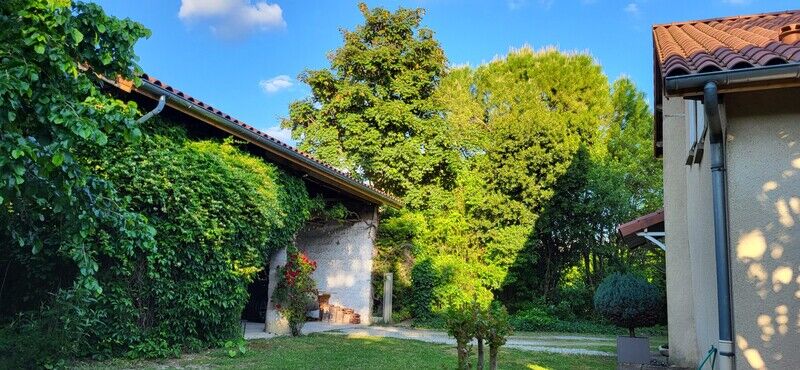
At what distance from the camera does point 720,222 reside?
12.0 ft

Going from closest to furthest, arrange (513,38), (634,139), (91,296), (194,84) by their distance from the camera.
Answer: (91,296) → (194,84) → (634,139) → (513,38)

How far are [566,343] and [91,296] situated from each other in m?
9.29

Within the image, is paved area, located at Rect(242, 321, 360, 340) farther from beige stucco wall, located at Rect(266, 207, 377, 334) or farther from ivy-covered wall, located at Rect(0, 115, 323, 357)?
ivy-covered wall, located at Rect(0, 115, 323, 357)

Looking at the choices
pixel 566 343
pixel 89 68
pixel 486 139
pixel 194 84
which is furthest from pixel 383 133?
pixel 89 68

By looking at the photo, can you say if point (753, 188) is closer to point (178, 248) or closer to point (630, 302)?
point (630, 302)

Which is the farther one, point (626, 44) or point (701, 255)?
point (626, 44)

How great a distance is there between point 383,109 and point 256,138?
29.0 feet

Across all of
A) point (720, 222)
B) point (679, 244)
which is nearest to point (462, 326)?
point (720, 222)

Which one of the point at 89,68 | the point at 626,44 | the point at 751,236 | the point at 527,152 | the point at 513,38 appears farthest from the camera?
the point at 513,38

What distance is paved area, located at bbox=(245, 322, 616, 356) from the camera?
10227 millimetres

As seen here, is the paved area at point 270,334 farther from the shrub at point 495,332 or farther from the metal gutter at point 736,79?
the metal gutter at point 736,79

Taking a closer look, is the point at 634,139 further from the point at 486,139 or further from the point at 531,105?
the point at 486,139

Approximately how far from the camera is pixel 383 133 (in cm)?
1783

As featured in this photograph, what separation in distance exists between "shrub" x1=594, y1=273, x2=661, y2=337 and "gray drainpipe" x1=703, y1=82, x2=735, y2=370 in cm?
527
